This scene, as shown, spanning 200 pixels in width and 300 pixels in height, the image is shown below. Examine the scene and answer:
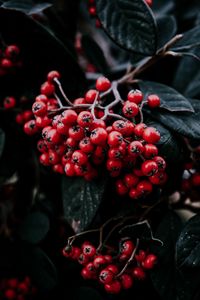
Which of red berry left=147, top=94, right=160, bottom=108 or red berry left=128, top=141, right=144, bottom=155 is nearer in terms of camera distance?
red berry left=128, top=141, right=144, bottom=155

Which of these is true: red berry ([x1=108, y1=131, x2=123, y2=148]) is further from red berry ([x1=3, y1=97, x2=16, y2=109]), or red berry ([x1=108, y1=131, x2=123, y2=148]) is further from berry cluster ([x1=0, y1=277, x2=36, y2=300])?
berry cluster ([x1=0, y1=277, x2=36, y2=300])

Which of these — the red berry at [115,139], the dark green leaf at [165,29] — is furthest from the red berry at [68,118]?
the dark green leaf at [165,29]

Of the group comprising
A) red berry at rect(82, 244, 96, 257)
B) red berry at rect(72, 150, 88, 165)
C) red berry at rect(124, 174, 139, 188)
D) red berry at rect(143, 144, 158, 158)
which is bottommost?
red berry at rect(82, 244, 96, 257)

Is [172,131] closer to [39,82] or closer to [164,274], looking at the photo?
[164,274]

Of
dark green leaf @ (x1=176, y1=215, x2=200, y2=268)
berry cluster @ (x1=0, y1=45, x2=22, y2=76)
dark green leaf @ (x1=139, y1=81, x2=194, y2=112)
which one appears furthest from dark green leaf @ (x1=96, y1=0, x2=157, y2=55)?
dark green leaf @ (x1=176, y1=215, x2=200, y2=268)

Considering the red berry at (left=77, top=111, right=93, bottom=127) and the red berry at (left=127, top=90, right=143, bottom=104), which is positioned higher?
the red berry at (left=77, top=111, right=93, bottom=127)
